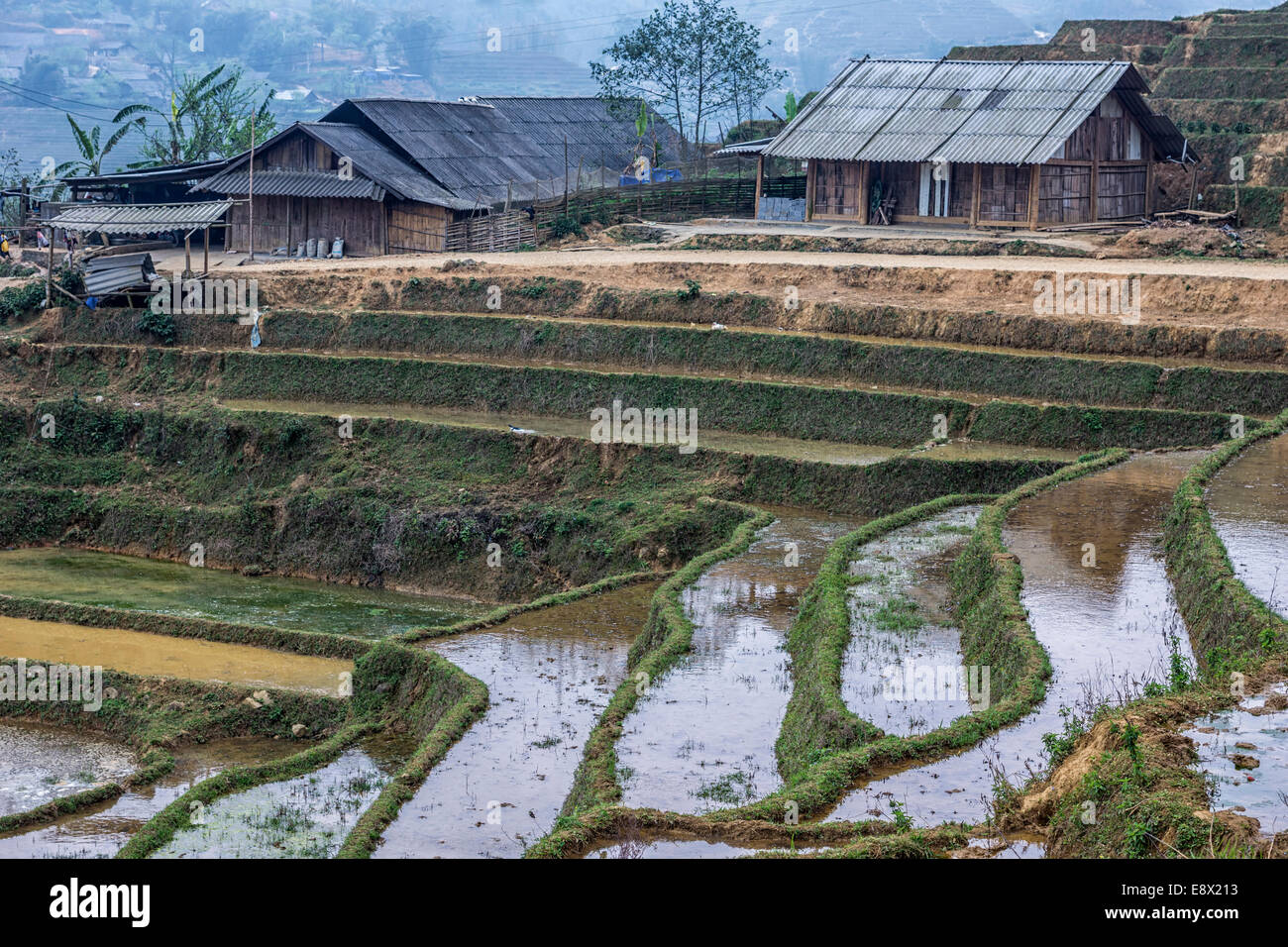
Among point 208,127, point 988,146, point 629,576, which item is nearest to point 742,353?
point 629,576

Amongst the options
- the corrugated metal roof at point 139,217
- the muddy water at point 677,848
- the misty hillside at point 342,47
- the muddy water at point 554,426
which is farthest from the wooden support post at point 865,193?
the misty hillside at point 342,47

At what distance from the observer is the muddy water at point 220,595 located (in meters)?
19.8

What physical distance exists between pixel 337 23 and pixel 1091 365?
105 m

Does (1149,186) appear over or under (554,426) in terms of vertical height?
over

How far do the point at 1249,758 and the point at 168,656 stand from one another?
13072mm

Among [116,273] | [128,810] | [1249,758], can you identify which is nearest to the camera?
[1249,758]

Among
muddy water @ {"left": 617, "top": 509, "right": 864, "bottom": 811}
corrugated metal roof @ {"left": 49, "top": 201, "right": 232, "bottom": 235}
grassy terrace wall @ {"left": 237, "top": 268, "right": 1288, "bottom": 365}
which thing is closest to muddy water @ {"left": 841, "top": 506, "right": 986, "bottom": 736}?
muddy water @ {"left": 617, "top": 509, "right": 864, "bottom": 811}

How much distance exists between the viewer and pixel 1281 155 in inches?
1272

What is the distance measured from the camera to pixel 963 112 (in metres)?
33.2

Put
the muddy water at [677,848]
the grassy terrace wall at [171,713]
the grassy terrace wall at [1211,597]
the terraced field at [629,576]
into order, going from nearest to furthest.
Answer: the muddy water at [677,848] → the terraced field at [629,576] → the grassy terrace wall at [1211,597] → the grassy terrace wall at [171,713]

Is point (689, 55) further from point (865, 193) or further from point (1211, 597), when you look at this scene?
Result: point (1211, 597)

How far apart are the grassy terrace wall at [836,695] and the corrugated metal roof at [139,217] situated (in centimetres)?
1979

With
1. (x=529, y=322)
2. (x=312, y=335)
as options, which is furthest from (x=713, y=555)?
(x=312, y=335)

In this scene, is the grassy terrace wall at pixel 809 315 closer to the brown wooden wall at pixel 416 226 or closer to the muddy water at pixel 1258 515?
the muddy water at pixel 1258 515
